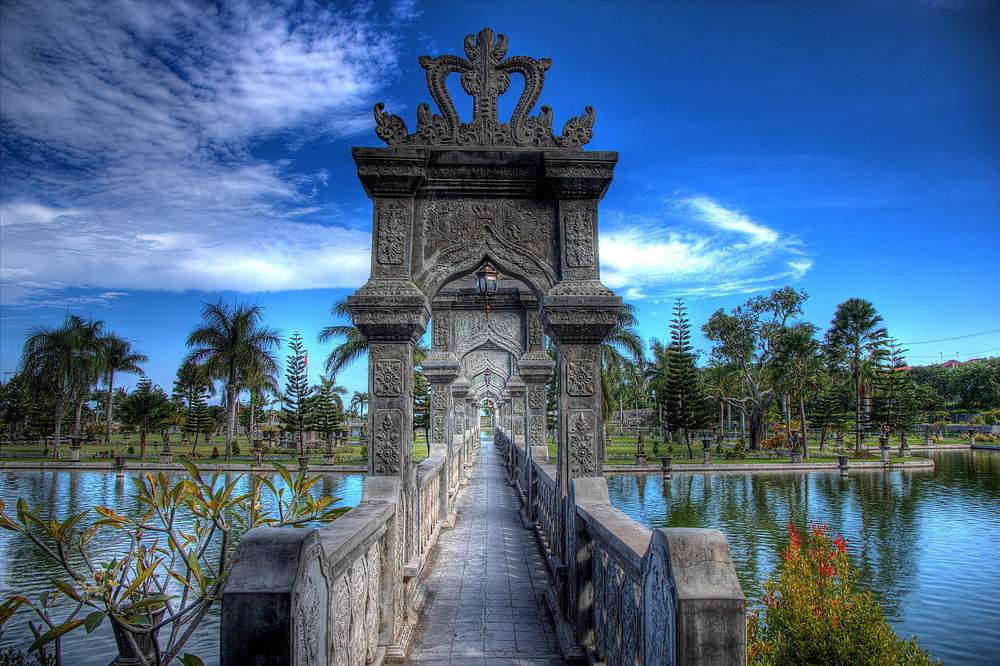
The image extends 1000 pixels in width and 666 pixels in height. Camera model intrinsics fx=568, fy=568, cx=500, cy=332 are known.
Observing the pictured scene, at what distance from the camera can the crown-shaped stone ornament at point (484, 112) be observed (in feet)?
15.6

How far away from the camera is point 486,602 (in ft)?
16.7

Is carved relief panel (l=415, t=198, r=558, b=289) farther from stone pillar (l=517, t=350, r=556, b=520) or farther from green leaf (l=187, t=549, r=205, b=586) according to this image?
stone pillar (l=517, t=350, r=556, b=520)

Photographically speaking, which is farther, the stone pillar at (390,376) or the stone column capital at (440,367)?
the stone column capital at (440,367)

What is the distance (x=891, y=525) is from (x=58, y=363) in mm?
31640

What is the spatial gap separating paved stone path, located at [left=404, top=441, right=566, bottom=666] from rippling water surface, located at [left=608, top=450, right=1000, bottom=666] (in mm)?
2884

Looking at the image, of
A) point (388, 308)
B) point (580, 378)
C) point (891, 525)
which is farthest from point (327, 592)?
point (891, 525)

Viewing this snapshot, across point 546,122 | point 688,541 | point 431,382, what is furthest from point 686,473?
point 688,541

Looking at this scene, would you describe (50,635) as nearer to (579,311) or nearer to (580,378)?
(580,378)

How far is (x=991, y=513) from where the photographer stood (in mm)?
13836

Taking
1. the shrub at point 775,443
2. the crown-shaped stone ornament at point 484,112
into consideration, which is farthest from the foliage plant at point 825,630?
the shrub at point 775,443

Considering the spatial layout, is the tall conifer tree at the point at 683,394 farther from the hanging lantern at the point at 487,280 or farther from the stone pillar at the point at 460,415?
the hanging lantern at the point at 487,280

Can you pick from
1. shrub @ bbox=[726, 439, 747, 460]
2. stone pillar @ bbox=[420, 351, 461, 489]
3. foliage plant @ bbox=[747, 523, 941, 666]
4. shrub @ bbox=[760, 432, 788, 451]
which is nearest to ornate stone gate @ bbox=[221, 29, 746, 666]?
foliage plant @ bbox=[747, 523, 941, 666]

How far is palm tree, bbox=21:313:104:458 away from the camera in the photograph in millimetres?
25781

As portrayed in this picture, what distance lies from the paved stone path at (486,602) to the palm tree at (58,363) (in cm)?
2567
